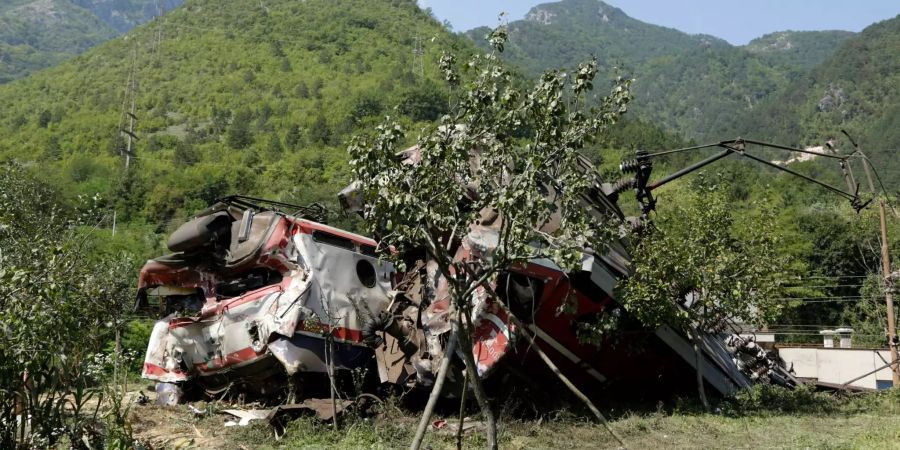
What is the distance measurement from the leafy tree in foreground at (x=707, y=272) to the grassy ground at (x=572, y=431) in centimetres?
143

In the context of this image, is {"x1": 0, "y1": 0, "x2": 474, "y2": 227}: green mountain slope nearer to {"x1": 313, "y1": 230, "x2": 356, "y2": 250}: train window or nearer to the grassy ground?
{"x1": 313, "y1": 230, "x2": 356, "y2": 250}: train window

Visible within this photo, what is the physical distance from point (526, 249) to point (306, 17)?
411 feet

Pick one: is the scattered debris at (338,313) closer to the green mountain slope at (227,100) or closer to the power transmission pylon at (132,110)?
the green mountain slope at (227,100)

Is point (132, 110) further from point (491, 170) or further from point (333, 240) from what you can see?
point (491, 170)

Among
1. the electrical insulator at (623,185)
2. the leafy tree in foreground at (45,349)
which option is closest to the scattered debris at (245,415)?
the leafy tree in foreground at (45,349)

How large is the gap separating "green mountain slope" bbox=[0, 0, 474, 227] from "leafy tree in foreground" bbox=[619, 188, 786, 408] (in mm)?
43360

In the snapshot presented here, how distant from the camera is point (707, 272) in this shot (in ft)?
43.8

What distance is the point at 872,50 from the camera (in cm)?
15438

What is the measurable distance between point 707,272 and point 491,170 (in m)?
6.39

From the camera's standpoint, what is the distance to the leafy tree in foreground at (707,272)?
12.6 meters

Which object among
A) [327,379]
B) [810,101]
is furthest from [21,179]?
[810,101]

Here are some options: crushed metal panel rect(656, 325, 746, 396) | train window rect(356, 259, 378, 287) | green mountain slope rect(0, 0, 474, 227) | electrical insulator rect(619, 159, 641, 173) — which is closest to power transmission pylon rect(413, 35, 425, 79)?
green mountain slope rect(0, 0, 474, 227)

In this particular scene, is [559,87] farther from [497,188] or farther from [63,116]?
[63,116]

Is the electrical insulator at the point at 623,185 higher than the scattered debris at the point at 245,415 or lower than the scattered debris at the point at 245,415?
higher
